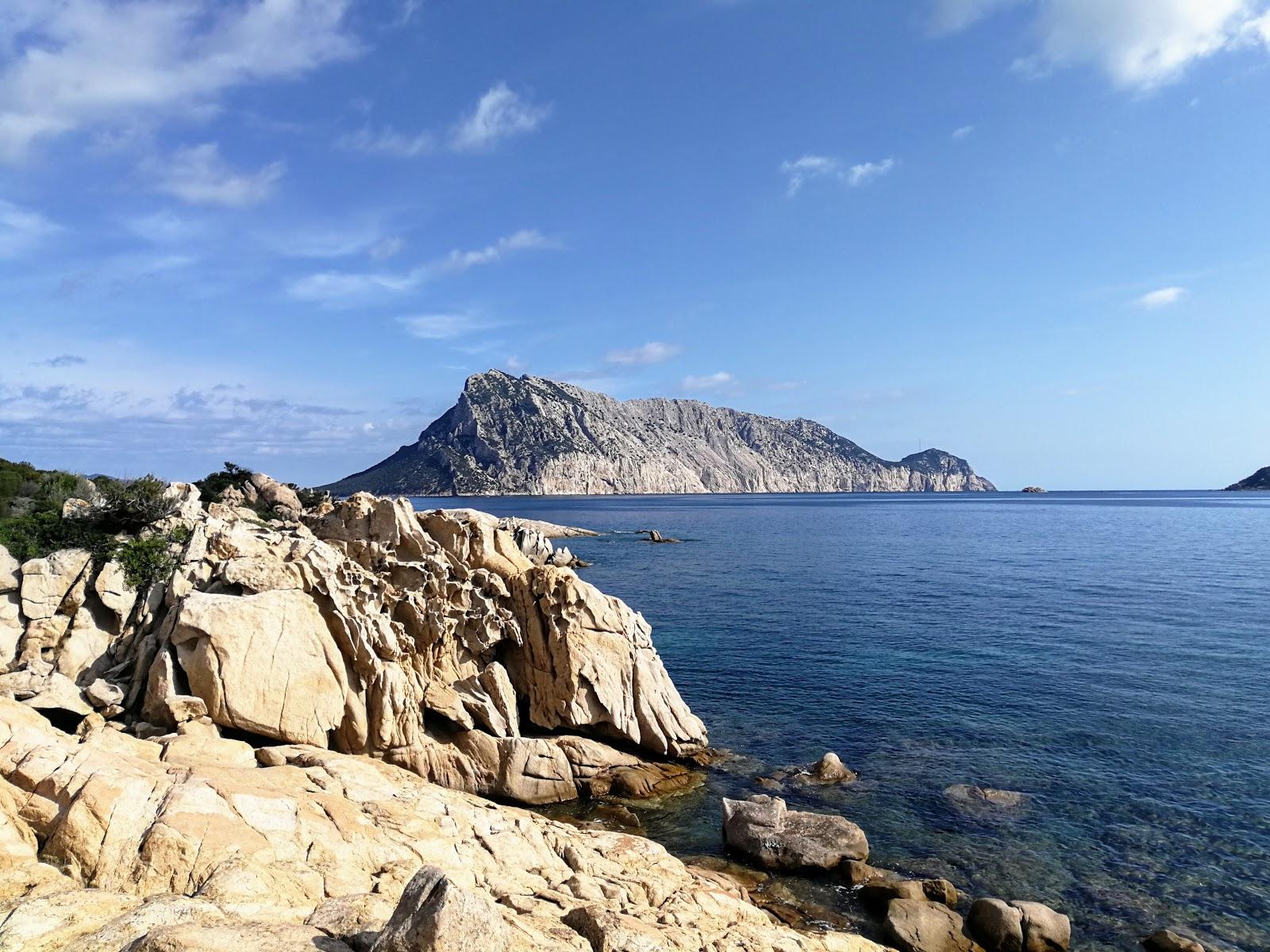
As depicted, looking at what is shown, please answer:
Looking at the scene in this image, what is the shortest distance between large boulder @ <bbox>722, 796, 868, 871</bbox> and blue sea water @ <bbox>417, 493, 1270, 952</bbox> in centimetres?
90

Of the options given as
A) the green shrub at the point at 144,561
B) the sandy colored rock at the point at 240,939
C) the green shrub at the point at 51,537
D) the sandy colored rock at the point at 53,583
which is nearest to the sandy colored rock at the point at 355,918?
the sandy colored rock at the point at 240,939

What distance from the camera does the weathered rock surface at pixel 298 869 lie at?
364 inches

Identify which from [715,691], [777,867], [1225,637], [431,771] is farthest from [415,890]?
[1225,637]

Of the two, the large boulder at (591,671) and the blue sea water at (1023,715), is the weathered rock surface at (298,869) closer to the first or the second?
the blue sea water at (1023,715)

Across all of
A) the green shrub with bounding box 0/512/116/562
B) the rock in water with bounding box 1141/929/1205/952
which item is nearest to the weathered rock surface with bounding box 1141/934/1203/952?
the rock in water with bounding box 1141/929/1205/952

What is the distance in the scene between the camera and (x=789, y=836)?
20766 mm

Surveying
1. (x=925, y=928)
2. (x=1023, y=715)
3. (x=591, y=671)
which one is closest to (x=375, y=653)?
(x=591, y=671)

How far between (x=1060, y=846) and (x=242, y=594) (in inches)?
1001

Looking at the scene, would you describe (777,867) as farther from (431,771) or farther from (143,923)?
(143,923)

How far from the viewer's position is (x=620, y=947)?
11.8 m

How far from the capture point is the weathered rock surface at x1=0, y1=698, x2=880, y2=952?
925 cm

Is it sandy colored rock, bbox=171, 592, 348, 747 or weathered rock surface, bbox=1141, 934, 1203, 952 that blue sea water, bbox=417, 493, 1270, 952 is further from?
sandy colored rock, bbox=171, 592, 348, 747

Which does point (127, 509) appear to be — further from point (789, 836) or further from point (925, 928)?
point (925, 928)

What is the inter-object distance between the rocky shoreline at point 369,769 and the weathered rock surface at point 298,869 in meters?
0.05
